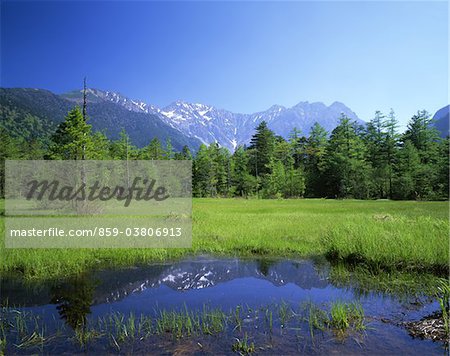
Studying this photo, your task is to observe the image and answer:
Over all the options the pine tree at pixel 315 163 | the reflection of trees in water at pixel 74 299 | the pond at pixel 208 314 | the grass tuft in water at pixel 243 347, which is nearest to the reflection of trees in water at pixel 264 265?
the pond at pixel 208 314

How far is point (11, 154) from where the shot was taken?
6825 centimetres

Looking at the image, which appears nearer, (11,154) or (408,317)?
(408,317)

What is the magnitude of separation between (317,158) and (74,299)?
76.2 meters

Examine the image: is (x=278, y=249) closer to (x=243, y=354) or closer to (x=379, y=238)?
(x=379, y=238)

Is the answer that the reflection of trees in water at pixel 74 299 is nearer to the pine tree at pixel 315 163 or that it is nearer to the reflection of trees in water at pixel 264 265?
the reflection of trees in water at pixel 264 265

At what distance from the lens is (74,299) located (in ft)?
29.7

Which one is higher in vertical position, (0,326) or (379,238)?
(379,238)

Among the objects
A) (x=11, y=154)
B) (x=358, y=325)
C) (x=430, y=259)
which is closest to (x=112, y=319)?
(x=358, y=325)

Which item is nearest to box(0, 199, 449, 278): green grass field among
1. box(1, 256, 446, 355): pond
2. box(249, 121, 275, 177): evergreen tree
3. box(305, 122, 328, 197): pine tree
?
box(1, 256, 446, 355): pond

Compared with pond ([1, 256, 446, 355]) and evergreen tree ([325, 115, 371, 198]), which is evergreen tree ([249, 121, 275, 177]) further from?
pond ([1, 256, 446, 355])

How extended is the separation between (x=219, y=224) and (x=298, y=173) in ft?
180

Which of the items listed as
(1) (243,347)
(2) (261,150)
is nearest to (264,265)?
(1) (243,347)

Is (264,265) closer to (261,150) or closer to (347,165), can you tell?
(347,165)

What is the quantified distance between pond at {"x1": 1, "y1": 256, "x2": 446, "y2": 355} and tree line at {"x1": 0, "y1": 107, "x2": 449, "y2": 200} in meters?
28.8
